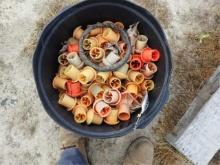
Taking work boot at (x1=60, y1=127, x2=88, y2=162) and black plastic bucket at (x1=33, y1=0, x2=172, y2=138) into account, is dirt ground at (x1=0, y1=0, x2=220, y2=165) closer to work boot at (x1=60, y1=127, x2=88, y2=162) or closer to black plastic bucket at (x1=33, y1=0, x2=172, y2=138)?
work boot at (x1=60, y1=127, x2=88, y2=162)

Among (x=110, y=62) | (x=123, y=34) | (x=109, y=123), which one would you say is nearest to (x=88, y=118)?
(x=109, y=123)

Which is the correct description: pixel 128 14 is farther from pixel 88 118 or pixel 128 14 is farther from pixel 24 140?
pixel 24 140

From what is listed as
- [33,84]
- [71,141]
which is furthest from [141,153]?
[33,84]

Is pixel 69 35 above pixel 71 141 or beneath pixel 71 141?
above

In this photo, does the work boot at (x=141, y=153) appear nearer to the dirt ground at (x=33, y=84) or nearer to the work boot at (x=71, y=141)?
the dirt ground at (x=33, y=84)

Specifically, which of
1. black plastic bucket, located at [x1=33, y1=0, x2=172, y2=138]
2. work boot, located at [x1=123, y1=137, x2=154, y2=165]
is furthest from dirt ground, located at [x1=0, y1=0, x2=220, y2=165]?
black plastic bucket, located at [x1=33, y1=0, x2=172, y2=138]

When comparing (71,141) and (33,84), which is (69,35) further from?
(71,141)

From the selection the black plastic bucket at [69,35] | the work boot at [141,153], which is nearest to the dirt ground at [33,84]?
the work boot at [141,153]
